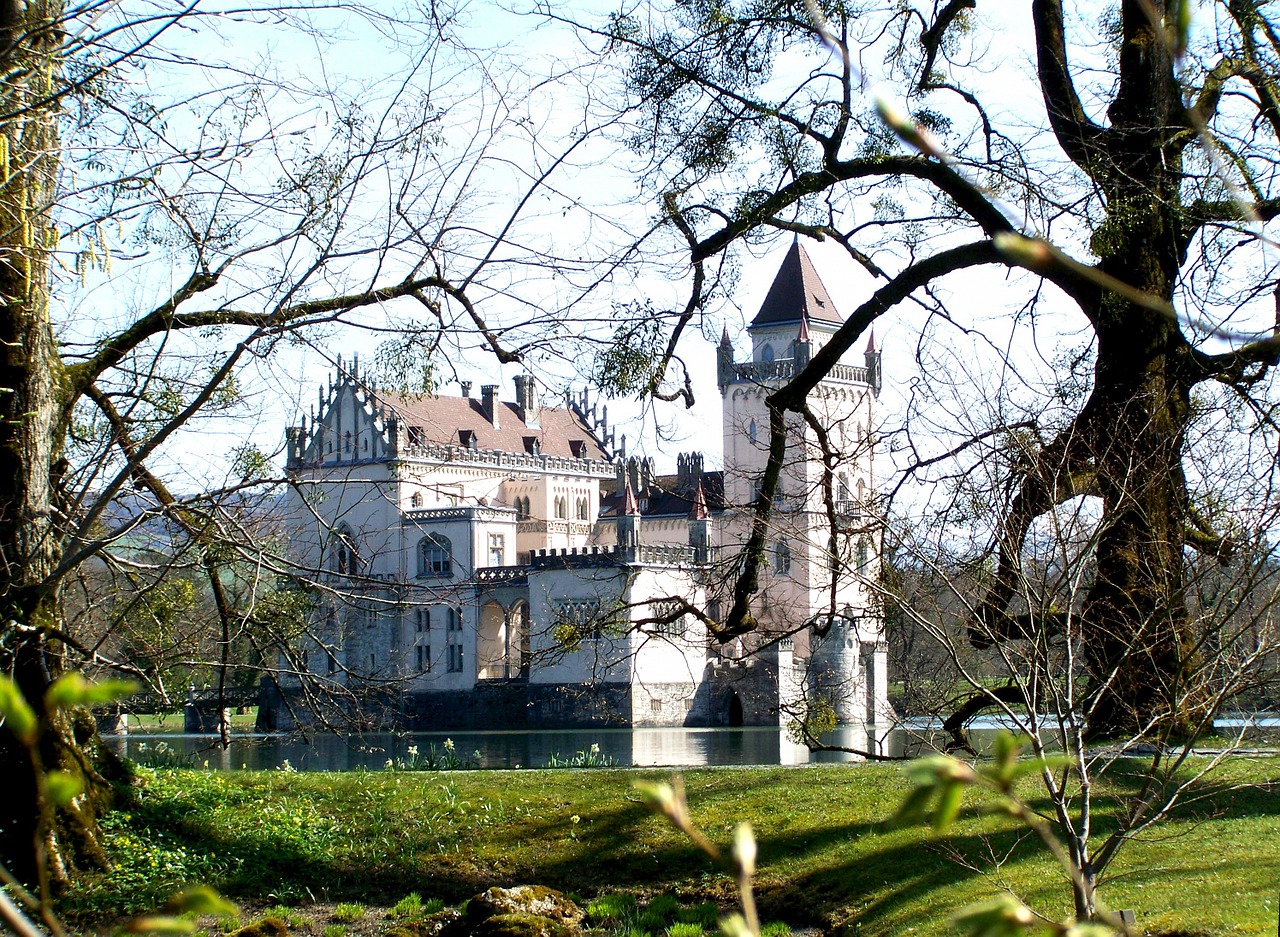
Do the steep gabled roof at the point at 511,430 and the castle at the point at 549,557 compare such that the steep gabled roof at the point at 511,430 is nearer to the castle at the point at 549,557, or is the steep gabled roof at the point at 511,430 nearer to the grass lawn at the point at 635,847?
the castle at the point at 549,557

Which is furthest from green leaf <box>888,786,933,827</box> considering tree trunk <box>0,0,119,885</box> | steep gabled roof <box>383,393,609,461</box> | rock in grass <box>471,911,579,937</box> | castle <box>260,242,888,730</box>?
steep gabled roof <box>383,393,609,461</box>

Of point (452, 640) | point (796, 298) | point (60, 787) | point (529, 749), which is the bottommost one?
point (529, 749)

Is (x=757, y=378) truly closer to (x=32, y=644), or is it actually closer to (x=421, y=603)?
(x=421, y=603)

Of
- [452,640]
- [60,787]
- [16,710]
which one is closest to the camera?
[16,710]

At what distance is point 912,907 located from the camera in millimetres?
7926

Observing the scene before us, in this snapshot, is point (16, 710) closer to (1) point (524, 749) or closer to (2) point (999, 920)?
(2) point (999, 920)

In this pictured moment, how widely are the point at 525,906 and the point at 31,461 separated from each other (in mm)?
4288

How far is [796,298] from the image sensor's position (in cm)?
6091

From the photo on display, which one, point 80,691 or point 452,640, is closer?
point 80,691

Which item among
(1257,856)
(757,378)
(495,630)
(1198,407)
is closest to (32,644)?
(757,378)

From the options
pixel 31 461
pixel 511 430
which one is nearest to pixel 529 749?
pixel 511 430

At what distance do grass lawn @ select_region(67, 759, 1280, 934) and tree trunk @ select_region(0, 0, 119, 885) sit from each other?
62cm

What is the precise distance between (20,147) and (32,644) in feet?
9.67

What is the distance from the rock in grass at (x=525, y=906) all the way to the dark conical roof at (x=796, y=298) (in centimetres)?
5229
